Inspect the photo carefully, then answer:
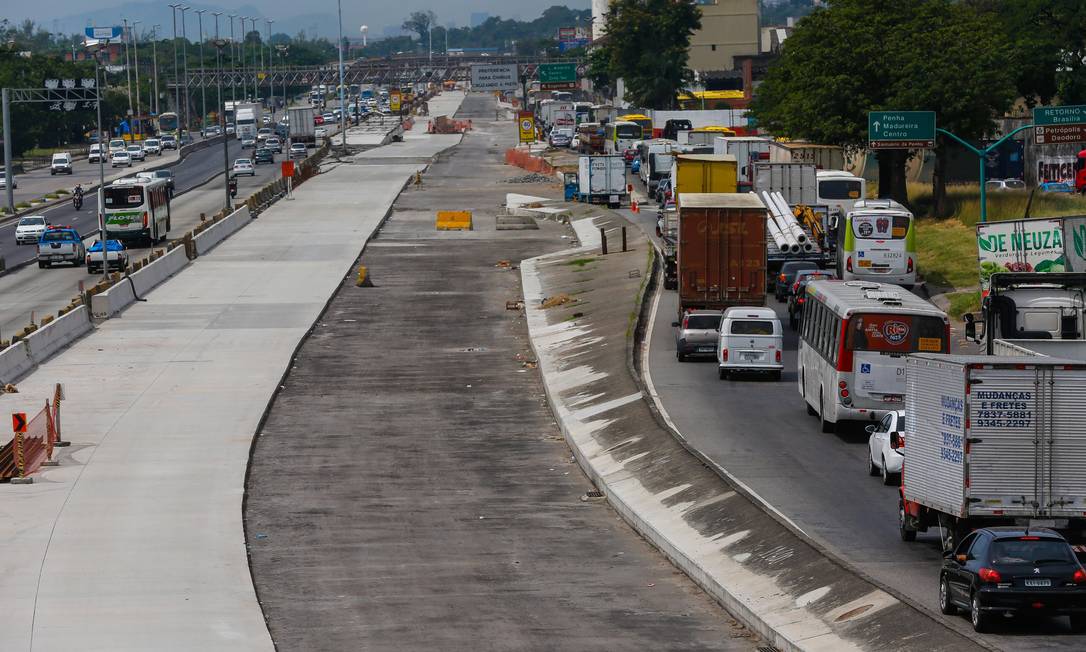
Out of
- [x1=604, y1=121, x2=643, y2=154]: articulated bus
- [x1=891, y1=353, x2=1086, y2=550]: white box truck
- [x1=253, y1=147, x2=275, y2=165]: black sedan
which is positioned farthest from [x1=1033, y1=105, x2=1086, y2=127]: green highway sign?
[x1=253, y1=147, x2=275, y2=165]: black sedan

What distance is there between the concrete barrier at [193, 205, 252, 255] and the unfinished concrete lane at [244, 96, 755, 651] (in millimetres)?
21628

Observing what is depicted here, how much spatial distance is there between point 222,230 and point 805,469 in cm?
5880

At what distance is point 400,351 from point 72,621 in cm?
3049

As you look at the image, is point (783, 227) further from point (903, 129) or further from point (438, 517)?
point (438, 517)

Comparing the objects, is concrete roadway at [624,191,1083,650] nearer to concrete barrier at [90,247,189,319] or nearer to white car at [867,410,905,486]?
white car at [867,410,905,486]

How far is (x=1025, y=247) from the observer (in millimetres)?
44750

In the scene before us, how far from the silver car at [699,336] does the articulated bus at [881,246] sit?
31.1 feet

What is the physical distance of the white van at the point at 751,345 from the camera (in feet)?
143

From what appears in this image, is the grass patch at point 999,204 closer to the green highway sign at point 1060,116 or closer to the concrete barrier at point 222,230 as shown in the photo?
the green highway sign at point 1060,116

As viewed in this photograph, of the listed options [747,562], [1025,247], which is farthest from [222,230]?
[747,562]

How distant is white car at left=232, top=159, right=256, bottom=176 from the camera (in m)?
134

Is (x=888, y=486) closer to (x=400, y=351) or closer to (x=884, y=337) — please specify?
(x=884, y=337)

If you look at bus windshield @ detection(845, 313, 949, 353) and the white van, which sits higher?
bus windshield @ detection(845, 313, 949, 353)

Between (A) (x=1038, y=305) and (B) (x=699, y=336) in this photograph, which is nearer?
(A) (x=1038, y=305)
